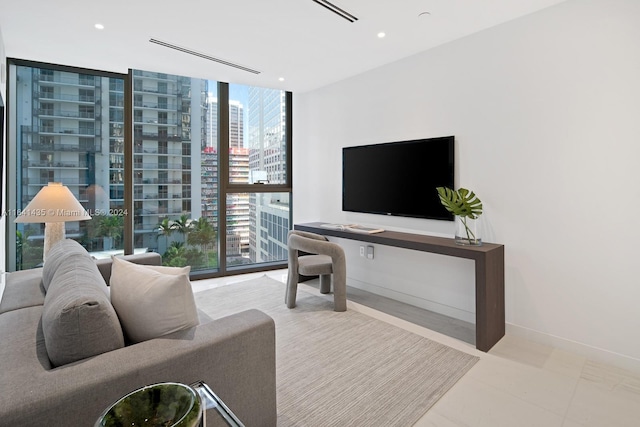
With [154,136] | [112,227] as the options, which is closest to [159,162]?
[154,136]

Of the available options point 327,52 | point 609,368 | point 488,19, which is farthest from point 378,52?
point 609,368

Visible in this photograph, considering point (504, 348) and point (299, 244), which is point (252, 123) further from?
point (504, 348)

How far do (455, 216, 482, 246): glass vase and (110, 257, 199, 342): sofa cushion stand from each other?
222cm

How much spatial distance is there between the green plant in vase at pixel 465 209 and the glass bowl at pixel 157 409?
8.06 feet

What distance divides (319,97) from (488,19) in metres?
2.27

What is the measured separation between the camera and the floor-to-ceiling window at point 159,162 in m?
3.60

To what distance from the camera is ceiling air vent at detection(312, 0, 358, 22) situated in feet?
7.93

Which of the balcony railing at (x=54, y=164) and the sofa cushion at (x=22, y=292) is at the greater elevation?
the balcony railing at (x=54, y=164)

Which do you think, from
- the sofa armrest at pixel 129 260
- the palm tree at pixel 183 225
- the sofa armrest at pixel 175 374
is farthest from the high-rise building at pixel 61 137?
the sofa armrest at pixel 175 374

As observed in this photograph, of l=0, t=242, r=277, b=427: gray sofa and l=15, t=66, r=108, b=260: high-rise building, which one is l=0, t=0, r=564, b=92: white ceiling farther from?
l=0, t=242, r=277, b=427: gray sofa

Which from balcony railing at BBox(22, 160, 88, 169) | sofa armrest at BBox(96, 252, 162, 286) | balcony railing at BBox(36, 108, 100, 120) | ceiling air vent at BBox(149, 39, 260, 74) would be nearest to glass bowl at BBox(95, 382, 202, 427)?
sofa armrest at BBox(96, 252, 162, 286)

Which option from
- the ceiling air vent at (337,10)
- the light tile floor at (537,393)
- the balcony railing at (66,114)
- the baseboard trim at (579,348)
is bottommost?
the light tile floor at (537,393)

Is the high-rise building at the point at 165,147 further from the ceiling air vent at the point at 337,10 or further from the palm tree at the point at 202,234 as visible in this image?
the ceiling air vent at the point at 337,10

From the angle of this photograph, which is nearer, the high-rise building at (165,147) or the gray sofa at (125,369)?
the gray sofa at (125,369)
